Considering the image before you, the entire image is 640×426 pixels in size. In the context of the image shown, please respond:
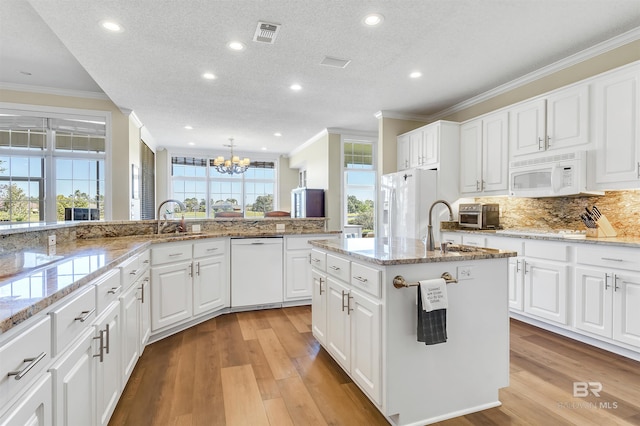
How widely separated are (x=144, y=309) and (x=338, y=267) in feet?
5.18

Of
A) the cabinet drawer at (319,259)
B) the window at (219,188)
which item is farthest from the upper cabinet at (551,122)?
the window at (219,188)

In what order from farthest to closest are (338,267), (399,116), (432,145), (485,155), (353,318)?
(399,116), (432,145), (485,155), (338,267), (353,318)

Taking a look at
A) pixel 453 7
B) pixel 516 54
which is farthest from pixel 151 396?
pixel 516 54

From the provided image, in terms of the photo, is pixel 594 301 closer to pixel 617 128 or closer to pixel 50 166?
pixel 617 128

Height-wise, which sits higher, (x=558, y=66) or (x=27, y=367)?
(x=558, y=66)

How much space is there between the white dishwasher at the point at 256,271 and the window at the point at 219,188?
519 centimetres

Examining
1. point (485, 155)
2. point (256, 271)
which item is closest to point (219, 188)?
point (256, 271)

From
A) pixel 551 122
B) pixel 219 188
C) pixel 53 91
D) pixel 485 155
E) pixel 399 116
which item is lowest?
pixel 219 188

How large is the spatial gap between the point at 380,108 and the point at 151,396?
4.60m

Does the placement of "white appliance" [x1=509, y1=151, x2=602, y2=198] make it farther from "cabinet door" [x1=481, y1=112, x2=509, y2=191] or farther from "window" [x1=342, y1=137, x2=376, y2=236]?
→ "window" [x1=342, y1=137, x2=376, y2=236]

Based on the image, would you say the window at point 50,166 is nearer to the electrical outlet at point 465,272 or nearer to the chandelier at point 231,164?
the chandelier at point 231,164

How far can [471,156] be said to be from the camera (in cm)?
438

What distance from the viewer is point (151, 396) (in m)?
2.02

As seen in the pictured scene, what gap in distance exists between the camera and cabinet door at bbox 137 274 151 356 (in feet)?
7.97
